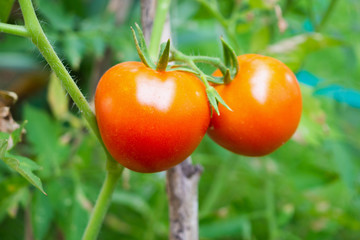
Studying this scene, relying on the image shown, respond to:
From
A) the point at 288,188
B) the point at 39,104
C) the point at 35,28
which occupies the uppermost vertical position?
the point at 35,28

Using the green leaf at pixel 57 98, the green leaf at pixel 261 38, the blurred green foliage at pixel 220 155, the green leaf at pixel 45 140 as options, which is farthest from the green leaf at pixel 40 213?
the green leaf at pixel 261 38

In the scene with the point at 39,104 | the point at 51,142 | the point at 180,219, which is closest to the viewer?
the point at 180,219

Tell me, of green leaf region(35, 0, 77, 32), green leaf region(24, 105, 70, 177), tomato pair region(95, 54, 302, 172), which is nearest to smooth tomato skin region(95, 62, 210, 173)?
tomato pair region(95, 54, 302, 172)

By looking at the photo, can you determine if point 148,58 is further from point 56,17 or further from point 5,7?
point 56,17

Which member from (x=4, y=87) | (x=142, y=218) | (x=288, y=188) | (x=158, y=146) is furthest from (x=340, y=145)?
(x=4, y=87)

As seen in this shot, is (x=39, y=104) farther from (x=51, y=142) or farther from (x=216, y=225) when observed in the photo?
(x=216, y=225)

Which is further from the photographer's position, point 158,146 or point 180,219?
point 180,219
